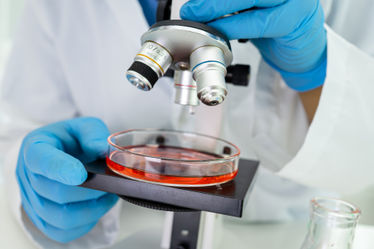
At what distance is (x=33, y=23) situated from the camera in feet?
3.62

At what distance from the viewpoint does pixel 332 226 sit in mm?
554

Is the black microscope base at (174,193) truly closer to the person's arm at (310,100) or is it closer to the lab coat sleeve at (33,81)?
the person's arm at (310,100)

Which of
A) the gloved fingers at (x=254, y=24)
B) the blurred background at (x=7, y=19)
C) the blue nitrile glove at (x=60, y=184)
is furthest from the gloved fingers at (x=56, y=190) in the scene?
the blurred background at (x=7, y=19)

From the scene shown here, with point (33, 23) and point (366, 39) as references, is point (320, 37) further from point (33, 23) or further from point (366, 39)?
point (33, 23)

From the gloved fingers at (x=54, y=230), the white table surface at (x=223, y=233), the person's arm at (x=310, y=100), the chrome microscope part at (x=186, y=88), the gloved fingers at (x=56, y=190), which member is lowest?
the white table surface at (x=223, y=233)

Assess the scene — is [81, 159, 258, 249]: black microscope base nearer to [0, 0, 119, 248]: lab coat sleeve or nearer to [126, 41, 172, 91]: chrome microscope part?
[126, 41, 172, 91]: chrome microscope part

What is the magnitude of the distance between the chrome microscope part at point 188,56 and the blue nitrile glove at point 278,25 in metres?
0.05

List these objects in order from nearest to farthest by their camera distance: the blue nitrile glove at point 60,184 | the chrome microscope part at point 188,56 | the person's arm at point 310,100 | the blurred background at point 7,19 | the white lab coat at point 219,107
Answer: the chrome microscope part at point 188,56, the blue nitrile glove at point 60,184, the white lab coat at point 219,107, the person's arm at point 310,100, the blurred background at point 7,19

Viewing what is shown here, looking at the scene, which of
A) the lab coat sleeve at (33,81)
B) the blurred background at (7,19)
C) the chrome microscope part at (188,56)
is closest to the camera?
the chrome microscope part at (188,56)

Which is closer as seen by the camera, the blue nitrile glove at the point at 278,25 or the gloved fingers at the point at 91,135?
the blue nitrile glove at the point at 278,25

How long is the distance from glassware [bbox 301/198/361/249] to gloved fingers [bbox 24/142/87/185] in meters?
0.38

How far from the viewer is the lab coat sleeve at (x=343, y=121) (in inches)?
29.5

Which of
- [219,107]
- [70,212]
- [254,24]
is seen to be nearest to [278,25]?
[254,24]

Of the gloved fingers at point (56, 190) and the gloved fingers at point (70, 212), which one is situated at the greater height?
the gloved fingers at point (56, 190)
